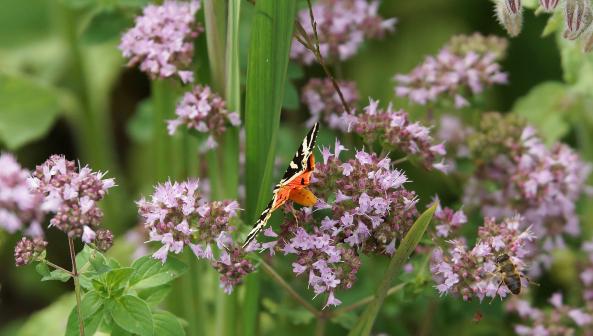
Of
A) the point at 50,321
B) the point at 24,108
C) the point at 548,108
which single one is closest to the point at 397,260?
the point at 548,108

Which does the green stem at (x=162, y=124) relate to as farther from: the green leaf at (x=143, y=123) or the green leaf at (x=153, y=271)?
the green leaf at (x=153, y=271)

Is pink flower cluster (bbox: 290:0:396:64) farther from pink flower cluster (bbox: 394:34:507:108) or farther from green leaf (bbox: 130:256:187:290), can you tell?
green leaf (bbox: 130:256:187:290)

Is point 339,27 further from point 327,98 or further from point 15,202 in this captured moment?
point 15,202

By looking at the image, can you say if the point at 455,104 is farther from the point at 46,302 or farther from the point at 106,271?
the point at 46,302

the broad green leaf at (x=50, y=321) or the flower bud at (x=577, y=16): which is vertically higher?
the flower bud at (x=577, y=16)

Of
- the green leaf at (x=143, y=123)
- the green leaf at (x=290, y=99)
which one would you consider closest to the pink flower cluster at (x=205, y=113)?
the green leaf at (x=290, y=99)

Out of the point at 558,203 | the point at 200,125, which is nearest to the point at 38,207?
the point at 200,125
